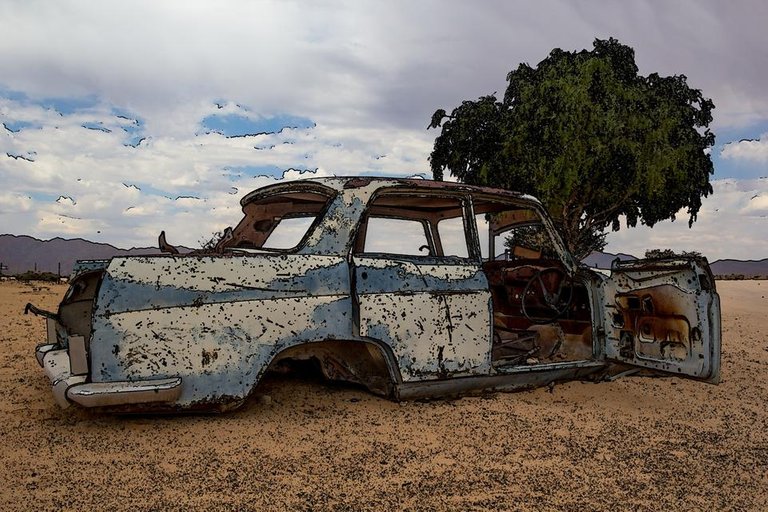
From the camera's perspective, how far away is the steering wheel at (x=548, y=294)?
5141 millimetres

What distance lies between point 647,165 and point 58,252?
100 m

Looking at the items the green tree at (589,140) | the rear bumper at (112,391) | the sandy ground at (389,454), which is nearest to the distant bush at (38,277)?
the green tree at (589,140)

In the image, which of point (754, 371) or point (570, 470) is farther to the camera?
point (754, 371)

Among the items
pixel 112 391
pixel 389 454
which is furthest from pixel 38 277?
pixel 389 454

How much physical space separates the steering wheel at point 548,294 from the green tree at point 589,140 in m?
12.5

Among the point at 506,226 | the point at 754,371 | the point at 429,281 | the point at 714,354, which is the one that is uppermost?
the point at 506,226

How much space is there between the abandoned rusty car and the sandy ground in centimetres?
23

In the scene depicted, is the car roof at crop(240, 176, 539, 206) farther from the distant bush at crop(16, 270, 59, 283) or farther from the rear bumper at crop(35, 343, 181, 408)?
the distant bush at crop(16, 270, 59, 283)

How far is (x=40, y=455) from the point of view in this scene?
309 cm

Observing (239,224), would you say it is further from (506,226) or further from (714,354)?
(714,354)

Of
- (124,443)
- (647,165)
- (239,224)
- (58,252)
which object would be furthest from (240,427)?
(58,252)

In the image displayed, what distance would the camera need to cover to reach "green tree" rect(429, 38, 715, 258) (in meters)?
17.5

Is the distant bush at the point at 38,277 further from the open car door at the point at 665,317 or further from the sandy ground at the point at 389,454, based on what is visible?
the open car door at the point at 665,317

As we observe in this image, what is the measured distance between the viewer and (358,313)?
3701mm
